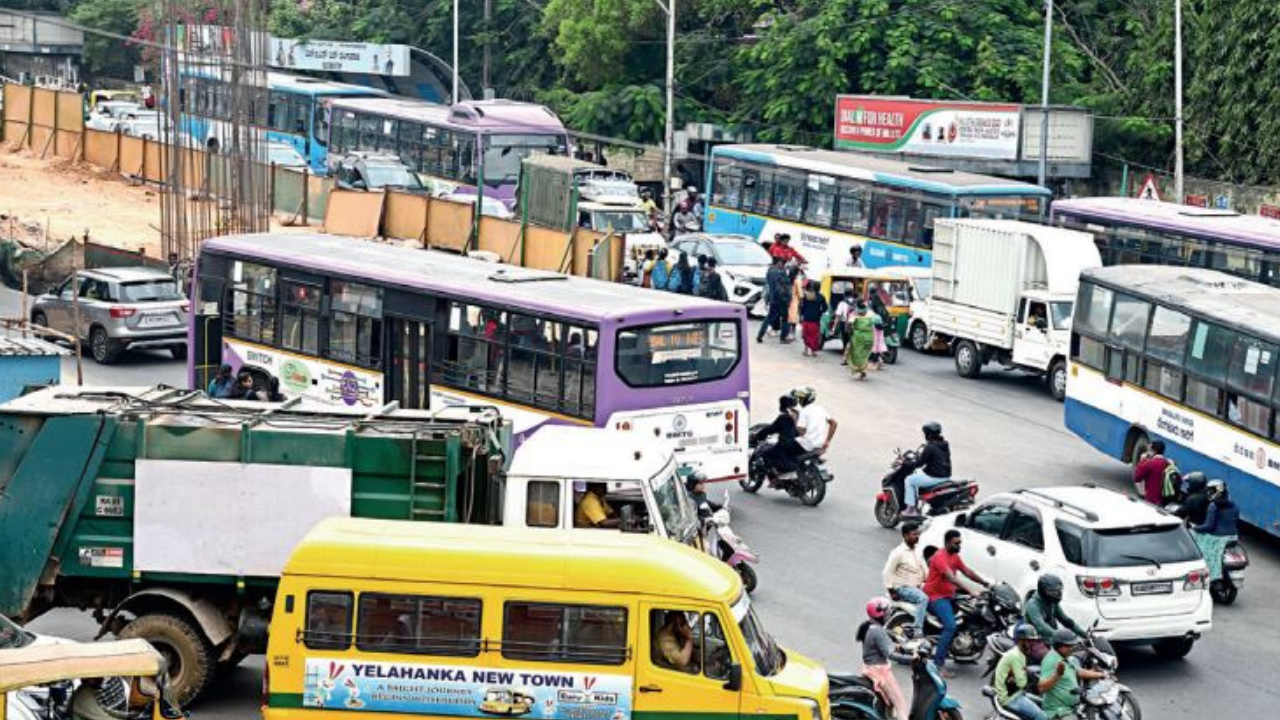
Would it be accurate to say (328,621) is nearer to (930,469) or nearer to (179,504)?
(179,504)

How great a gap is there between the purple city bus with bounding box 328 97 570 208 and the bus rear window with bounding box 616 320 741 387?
23674mm

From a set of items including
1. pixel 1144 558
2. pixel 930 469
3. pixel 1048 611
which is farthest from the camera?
pixel 930 469

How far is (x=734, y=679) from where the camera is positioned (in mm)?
13812

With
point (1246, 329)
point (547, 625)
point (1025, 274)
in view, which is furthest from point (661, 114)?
point (547, 625)

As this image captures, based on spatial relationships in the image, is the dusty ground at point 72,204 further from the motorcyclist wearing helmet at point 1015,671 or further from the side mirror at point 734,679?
the side mirror at point 734,679

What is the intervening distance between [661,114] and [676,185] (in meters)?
3.18

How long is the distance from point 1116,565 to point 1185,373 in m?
7.19

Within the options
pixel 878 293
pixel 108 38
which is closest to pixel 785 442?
pixel 878 293

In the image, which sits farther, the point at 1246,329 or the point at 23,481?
the point at 1246,329

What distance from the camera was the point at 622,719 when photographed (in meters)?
14.0

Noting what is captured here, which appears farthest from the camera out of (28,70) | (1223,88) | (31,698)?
(28,70)

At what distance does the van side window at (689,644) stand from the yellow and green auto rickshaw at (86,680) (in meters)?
3.10

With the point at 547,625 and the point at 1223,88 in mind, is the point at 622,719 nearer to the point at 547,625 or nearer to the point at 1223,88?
the point at 547,625

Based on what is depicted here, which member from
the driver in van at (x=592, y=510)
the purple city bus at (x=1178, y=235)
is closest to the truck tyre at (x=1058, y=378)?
the purple city bus at (x=1178, y=235)
